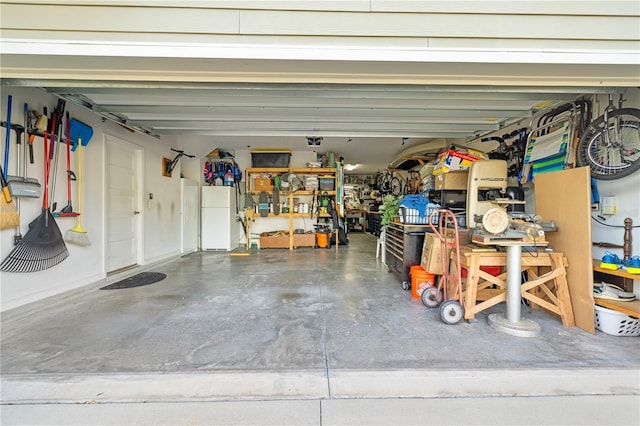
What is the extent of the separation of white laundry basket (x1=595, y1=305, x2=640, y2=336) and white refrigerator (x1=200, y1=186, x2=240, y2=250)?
6.43 metres

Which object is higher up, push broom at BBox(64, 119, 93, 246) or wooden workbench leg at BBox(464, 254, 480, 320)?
push broom at BBox(64, 119, 93, 246)

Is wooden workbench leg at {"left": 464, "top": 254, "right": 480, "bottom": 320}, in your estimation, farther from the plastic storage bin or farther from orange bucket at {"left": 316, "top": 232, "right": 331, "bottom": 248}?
orange bucket at {"left": 316, "top": 232, "right": 331, "bottom": 248}

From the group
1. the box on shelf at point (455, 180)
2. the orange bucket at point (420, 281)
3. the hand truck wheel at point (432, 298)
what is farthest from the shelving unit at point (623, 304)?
the box on shelf at point (455, 180)

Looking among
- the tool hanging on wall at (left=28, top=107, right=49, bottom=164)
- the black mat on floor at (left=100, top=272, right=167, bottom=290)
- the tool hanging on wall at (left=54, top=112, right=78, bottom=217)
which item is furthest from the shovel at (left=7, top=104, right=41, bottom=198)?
the black mat on floor at (left=100, top=272, right=167, bottom=290)

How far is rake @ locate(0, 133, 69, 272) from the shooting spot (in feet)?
8.48

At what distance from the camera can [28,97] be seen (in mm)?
2713

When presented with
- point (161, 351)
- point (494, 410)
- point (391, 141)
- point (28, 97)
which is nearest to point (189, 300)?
point (161, 351)

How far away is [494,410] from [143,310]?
3065 millimetres

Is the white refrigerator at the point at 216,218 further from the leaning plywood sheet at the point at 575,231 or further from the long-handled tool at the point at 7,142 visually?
the leaning plywood sheet at the point at 575,231

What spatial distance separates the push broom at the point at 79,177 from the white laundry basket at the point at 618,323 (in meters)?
5.44

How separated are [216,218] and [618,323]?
22.2 feet

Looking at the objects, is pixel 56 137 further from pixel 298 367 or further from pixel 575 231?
pixel 575 231

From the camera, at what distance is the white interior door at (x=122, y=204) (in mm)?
3924

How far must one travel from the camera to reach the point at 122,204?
13.6 feet
